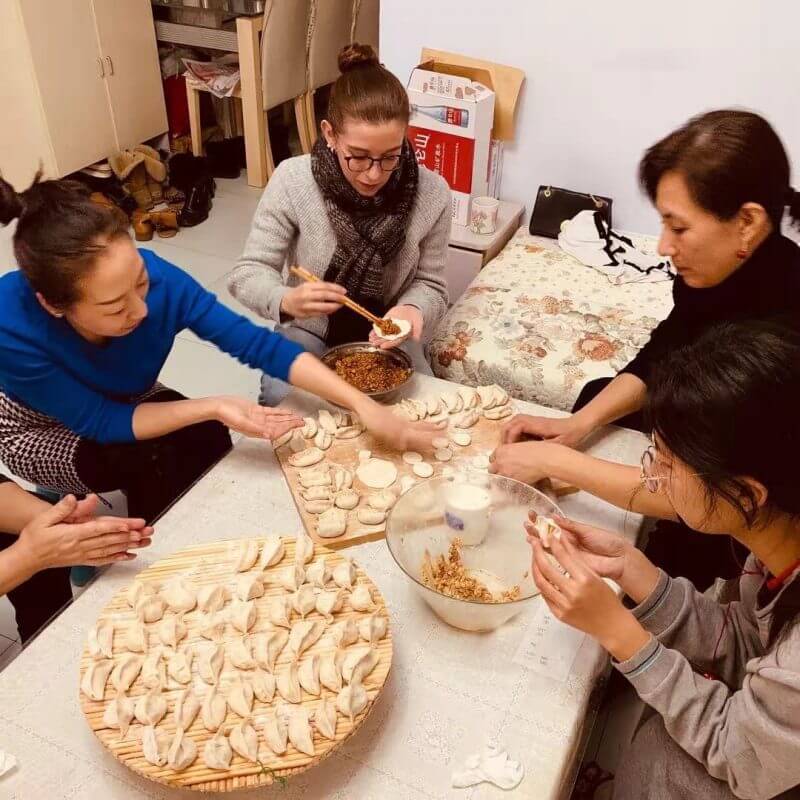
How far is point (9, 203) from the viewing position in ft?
3.95

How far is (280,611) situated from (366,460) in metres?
0.41

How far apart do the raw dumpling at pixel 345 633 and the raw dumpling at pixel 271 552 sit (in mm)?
145

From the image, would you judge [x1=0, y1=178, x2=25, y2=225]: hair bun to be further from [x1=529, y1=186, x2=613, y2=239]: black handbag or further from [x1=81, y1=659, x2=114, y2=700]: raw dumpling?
[x1=529, y1=186, x2=613, y2=239]: black handbag

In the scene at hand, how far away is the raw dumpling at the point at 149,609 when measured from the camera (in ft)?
3.08

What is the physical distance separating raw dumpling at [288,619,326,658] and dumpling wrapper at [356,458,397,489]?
0.35 metres

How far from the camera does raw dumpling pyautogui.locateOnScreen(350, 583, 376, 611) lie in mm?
960

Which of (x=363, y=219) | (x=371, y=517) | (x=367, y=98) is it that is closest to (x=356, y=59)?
(x=367, y=98)

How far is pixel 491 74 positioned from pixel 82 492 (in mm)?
1854

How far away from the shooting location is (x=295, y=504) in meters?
1.21

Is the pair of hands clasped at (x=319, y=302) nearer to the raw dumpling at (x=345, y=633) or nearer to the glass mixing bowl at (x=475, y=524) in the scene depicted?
the glass mixing bowl at (x=475, y=524)

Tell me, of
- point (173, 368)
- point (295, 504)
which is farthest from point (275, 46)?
point (295, 504)

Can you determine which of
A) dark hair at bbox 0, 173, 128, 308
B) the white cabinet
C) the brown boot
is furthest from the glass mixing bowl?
the white cabinet

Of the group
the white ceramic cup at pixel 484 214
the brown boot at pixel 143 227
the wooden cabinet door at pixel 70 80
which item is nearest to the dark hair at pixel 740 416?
the white ceramic cup at pixel 484 214

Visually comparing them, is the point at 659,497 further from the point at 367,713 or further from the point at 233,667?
the point at 233,667
